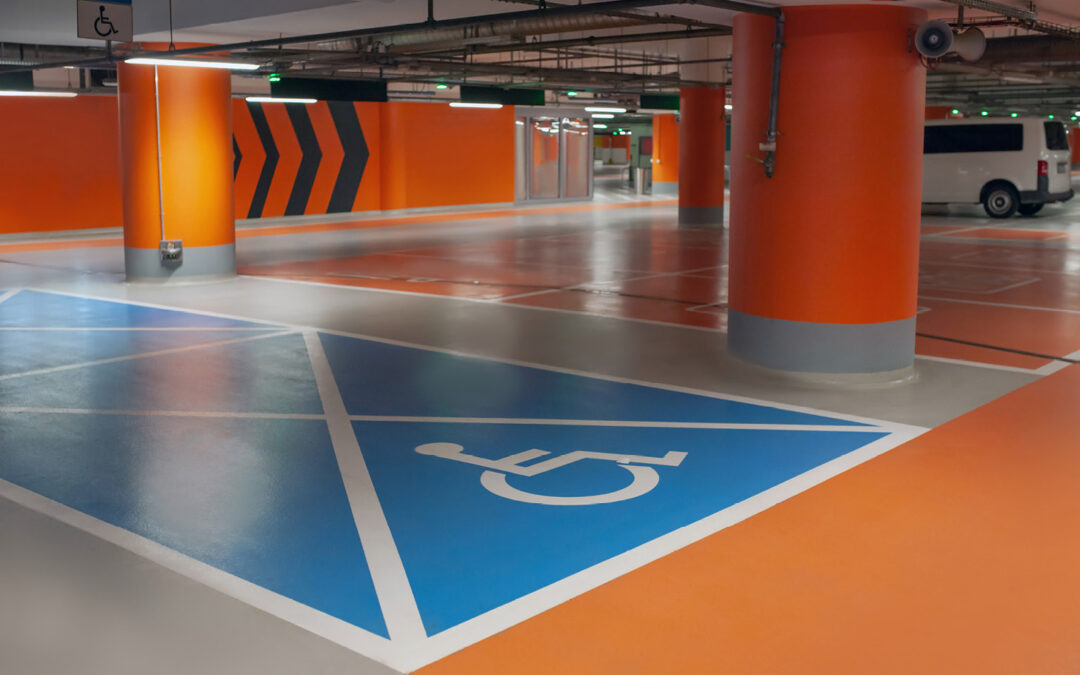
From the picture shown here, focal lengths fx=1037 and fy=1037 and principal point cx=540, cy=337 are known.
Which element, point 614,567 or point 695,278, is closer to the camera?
point 614,567

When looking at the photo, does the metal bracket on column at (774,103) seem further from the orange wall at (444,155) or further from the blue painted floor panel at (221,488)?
the orange wall at (444,155)

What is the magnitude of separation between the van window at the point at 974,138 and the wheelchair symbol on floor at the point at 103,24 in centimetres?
1776

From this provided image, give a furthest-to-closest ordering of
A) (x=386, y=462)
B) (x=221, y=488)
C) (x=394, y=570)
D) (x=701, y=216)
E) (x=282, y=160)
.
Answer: (x=282, y=160) → (x=701, y=216) → (x=386, y=462) → (x=221, y=488) → (x=394, y=570)

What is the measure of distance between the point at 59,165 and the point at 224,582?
1904 cm

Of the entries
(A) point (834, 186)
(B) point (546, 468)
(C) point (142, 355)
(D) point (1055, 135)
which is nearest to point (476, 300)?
(C) point (142, 355)

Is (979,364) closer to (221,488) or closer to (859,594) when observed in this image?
(859,594)

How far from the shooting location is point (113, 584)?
13.3 feet

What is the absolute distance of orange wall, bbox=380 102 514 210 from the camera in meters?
27.9

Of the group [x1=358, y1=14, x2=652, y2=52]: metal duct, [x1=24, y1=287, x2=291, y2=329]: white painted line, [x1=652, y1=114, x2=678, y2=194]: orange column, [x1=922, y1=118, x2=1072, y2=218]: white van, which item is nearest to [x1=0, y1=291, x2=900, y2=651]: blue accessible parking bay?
[x1=24, y1=287, x2=291, y2=329]: white painted line

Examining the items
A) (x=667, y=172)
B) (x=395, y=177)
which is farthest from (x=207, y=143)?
(x=667, y=172)

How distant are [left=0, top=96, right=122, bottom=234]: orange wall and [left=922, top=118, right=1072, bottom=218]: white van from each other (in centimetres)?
1800

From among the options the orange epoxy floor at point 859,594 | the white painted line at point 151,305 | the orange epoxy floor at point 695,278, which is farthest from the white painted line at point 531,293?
the orange epoxy floor at point 859,594

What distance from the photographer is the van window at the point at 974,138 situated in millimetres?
23078

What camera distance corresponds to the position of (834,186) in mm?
7633
